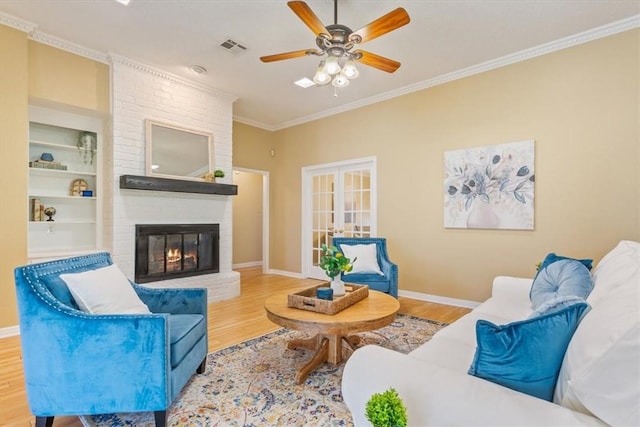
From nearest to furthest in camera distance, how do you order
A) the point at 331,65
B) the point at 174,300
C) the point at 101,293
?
1. the point at 101,293
2. the point at 174,300
3. the point at 331,65

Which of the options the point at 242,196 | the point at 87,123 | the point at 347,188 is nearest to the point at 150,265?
the point at 87,123

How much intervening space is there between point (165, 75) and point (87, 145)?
127 cm

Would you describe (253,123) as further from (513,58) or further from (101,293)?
(101,293)

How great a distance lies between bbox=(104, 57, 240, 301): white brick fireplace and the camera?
146 inches

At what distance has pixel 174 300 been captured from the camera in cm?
229

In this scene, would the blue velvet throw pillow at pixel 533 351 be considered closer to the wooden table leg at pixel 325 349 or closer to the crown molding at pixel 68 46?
→ the wooden table leg at pixel 325 349

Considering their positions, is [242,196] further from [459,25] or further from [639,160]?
[639,160]

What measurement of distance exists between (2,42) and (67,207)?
1751 millimetres

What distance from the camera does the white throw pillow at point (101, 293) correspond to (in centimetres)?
173

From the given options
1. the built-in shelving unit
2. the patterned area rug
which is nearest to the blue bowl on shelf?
the built-in shelving unit

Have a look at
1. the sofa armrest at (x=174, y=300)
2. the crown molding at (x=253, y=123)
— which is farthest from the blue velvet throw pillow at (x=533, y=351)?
the crown molding at (x=253, y=123)

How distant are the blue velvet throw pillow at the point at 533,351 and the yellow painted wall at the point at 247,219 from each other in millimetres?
6488

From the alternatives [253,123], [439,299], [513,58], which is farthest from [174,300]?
[253,123]

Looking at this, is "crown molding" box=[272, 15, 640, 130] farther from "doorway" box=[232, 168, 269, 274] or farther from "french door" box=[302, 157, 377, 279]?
"doorway" box=[232, 168, 269, 274]
